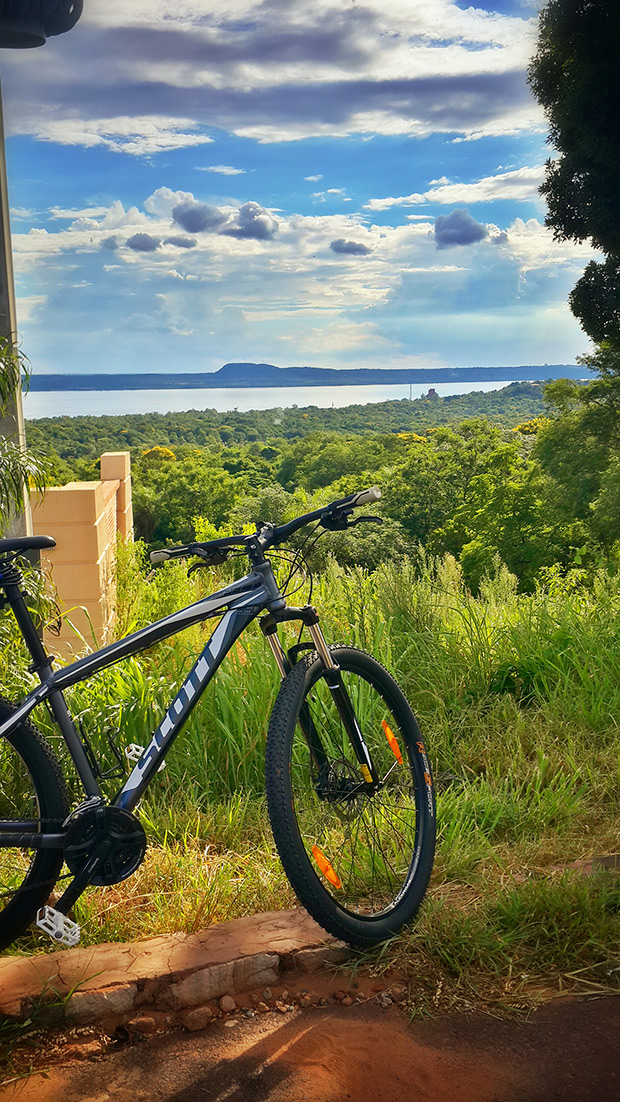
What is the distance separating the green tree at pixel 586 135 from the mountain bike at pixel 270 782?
364 centimetres

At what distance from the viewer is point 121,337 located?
966 inches

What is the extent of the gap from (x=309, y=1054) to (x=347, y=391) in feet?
33.2

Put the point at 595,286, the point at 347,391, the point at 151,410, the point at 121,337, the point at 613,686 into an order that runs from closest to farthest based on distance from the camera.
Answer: the point at 613,686, the point at 595,286, the point at 347,391, the point at 151,410, the point at 121,337

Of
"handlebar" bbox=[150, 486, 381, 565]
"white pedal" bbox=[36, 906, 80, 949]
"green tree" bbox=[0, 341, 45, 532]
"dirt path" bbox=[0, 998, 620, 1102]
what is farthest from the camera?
"green tree" bbox=[0, 341, 45, 532]

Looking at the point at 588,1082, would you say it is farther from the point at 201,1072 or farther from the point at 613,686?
the point at 613,686

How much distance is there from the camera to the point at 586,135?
14.4 ft

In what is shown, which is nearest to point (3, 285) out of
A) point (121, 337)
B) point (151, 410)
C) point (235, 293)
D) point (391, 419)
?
point (151, 410)

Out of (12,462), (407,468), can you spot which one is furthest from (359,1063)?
(407,468)

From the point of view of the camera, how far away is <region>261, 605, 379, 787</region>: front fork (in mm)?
1566

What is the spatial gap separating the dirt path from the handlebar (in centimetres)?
78

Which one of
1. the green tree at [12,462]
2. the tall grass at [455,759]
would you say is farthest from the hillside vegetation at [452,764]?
the green tree at [12,462]

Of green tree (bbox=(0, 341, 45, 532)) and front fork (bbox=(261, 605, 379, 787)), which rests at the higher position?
green tree (bbox=(0, 341, 45, 532))

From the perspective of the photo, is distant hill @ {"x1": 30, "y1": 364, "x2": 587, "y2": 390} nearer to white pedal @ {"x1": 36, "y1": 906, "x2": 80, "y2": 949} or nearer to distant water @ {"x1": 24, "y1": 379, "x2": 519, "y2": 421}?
distant water @ {"x1": 24, "y1": 379, "x2": 519, "y2": 421}

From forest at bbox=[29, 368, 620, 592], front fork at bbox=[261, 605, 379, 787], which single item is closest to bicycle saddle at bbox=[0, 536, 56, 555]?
front fork at bbox=[261, 605, 379, 787]
